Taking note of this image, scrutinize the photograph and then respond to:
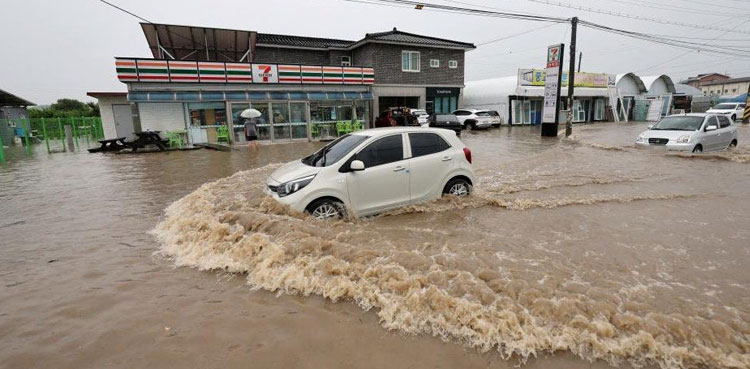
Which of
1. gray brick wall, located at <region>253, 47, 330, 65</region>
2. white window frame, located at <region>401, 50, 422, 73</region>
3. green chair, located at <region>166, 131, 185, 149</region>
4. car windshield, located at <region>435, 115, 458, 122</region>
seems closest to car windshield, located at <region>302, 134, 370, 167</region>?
green chair, located at <region>166, 131, 185, 149</region>

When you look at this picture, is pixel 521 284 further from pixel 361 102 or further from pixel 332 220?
pixel 361 102

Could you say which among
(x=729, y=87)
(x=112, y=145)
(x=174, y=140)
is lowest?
(x=112, y=145)

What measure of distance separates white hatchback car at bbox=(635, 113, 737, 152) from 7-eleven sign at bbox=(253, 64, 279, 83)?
16.7 metres

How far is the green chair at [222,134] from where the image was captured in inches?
759

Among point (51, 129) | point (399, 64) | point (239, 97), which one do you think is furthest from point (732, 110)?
point (51, 129)

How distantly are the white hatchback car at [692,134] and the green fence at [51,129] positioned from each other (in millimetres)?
29049

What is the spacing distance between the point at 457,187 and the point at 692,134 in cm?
973

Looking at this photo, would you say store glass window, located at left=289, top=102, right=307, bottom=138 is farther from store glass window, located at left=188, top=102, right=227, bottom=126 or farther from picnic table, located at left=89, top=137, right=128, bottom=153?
picnic table, located at left=89, top=137, right=128, bottom=153

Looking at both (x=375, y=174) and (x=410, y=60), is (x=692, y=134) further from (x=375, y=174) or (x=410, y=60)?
(x=410, y=60)

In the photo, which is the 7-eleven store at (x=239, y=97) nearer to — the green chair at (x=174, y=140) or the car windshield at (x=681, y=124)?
the green chair at (x=174, y=140)

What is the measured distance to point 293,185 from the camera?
5426mm

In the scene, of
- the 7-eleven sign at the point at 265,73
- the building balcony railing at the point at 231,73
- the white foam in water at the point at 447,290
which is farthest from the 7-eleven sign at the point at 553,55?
the white foam in water at the point at 447,290

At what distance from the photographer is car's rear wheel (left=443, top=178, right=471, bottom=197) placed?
6.72 meters

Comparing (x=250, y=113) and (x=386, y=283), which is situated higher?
(x=250, y=113)
